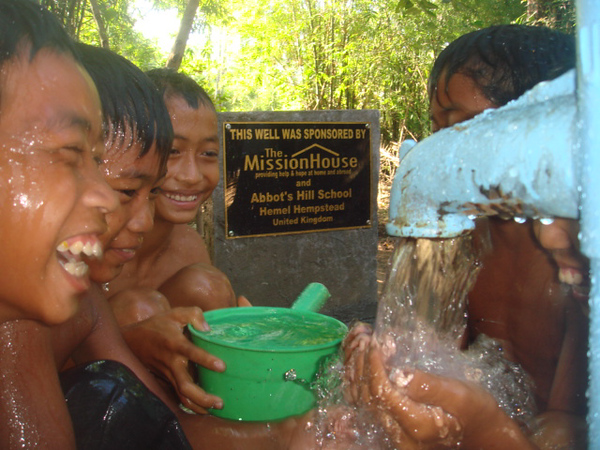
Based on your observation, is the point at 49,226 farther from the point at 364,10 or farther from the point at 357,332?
the point at 364,10

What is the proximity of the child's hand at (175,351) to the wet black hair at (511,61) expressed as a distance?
4.12ft

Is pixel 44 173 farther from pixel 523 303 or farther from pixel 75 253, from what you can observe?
pixel 523 303

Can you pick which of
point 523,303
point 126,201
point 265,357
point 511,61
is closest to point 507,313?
point 523,303

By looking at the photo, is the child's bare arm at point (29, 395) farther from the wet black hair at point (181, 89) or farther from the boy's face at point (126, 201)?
the wet black hair at point (181, 89)

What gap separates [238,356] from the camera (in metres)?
1.44

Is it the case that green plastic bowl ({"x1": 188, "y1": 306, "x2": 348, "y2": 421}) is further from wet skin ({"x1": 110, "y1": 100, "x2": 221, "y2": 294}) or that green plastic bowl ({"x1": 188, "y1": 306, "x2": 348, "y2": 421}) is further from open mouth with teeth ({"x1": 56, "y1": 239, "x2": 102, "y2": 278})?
wet skin ({"x1": 110, "y1": 100, "x2": 221, "y2": 294})

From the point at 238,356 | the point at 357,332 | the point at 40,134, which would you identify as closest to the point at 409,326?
the point at 357,332

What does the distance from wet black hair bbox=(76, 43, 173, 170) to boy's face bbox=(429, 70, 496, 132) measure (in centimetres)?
101

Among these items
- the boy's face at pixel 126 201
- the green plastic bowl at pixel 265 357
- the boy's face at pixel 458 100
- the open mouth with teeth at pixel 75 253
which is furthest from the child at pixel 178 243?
the boy's face at pixel 458 100

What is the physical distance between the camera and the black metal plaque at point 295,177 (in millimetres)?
4301

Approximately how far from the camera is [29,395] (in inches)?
50.2

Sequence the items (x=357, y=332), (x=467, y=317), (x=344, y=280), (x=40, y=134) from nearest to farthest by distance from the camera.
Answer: (x=40, y=134) → (x=357, y=332) → (x=467, y=317) → (x=344, y=280)

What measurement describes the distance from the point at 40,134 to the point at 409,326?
0.97m

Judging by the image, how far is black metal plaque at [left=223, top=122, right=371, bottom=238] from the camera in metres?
4.30
